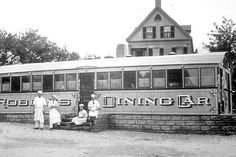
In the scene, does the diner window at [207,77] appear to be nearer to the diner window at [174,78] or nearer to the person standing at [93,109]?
the diner window at [174,78]

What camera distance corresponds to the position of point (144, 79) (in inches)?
683

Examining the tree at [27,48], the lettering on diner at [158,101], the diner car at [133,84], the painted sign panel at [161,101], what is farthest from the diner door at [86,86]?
the tree at [27,48]

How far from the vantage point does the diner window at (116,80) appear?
58.6ft

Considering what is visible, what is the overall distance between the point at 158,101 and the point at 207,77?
2.51 m

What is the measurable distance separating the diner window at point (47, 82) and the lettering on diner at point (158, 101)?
132 inches

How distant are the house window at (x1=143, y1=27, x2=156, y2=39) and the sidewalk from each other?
76.3 feet

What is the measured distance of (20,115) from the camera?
793 inches

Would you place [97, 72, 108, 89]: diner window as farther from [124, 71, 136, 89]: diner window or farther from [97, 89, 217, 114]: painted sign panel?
[124, 71, 136, 89]: diner window

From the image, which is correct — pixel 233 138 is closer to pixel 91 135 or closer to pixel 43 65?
pixel 91 135

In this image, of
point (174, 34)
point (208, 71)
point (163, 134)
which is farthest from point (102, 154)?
point (174, 34)

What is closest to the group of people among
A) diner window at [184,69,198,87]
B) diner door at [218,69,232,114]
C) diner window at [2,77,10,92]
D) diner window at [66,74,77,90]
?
diner window at [66,74,77,90]

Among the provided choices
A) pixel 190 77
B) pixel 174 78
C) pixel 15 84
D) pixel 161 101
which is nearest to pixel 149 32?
pixel 15 84

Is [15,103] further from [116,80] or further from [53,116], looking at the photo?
[116,80]

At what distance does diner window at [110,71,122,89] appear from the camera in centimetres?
1786
